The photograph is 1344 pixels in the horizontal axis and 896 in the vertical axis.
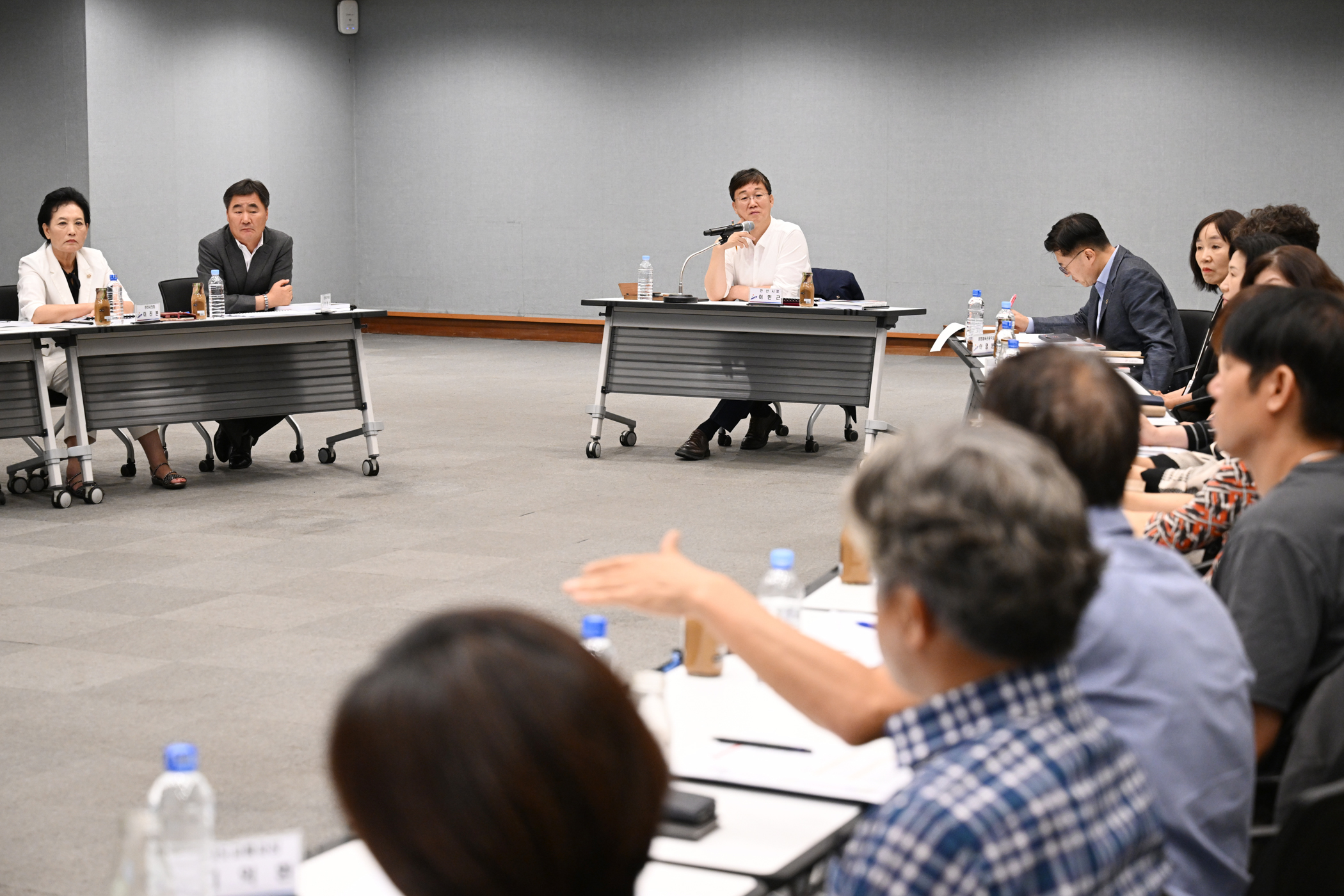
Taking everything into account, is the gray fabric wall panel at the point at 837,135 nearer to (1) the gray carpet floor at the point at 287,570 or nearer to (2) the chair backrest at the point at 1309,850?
(1) the gray carpet floor at the point at 287,570

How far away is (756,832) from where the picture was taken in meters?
1.42

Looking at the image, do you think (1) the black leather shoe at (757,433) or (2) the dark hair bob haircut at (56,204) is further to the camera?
(1) the black leather shoe at (757,433)

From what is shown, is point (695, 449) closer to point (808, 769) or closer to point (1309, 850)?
point (808, 769)

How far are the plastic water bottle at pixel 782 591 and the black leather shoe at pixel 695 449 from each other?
15.9ft

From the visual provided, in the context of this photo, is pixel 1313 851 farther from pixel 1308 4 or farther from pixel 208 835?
pixel 1308 4

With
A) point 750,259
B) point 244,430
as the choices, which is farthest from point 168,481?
point 750,259

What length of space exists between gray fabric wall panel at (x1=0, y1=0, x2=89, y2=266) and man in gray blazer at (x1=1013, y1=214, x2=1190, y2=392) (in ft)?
26.6

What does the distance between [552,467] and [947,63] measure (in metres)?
6.76

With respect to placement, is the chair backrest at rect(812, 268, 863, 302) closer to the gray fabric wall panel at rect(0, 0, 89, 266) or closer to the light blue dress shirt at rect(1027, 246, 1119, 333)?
the light blue dress shirt at rect(1027, 246, 1119, 333)

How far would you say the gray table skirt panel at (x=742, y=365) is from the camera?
6555 millimetres

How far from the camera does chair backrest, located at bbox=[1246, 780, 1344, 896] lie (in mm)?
1257

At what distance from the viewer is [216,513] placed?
5621 mm

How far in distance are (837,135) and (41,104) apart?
256 inches

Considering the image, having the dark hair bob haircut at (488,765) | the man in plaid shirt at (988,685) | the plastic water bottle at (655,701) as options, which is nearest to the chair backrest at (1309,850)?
the man in plaid shirt at (988,685)
